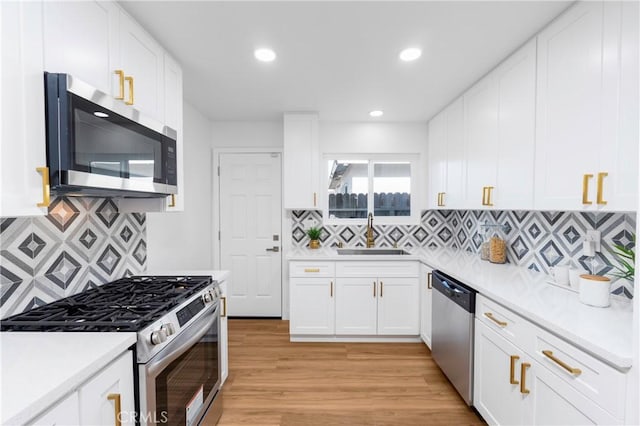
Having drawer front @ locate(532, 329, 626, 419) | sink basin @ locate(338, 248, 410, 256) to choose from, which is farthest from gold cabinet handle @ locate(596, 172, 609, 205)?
sink basin @ locate(338, 248, 410, 256)

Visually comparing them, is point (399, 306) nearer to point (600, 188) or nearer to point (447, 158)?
point (447, 158)

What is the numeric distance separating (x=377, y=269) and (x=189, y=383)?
1.96m

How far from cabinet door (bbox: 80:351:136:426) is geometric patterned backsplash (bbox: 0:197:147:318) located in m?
0.63

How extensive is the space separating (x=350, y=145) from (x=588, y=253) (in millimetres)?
2434

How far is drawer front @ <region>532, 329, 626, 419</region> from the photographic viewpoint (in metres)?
0.97

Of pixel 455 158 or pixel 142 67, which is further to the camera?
pixel 455 158

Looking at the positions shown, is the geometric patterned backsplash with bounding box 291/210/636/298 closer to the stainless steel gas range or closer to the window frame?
the window frame

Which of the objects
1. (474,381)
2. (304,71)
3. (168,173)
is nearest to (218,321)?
(168,173)

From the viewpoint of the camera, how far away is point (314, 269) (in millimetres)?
2936

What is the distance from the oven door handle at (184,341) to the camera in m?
1.17

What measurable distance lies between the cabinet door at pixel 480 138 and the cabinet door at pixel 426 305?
766 mm

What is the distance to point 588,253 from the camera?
173 centimetres

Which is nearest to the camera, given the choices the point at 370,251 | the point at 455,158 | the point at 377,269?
the point at 455,158

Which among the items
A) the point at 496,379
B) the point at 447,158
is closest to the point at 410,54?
the point at 447,158
